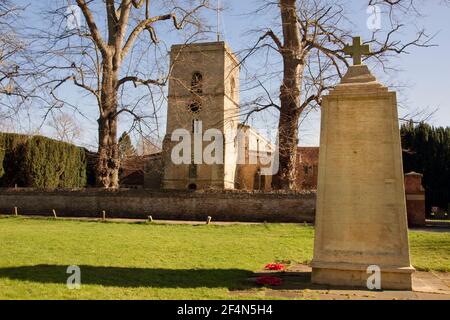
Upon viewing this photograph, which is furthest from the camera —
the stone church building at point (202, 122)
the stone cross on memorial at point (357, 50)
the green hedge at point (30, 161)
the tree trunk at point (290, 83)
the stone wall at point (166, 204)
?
the stone church building at point (202, 122)

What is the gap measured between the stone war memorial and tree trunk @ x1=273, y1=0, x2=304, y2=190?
45.8 feet

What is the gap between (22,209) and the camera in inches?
1141

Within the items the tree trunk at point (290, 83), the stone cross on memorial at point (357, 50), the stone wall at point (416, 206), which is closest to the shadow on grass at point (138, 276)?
the stone cross on memorial at point (357, 50)

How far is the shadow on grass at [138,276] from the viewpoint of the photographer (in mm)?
6715

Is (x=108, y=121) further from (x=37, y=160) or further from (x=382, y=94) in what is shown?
(x=382, y=94)

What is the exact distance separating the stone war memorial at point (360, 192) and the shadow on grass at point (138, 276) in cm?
152

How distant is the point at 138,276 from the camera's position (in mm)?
7336

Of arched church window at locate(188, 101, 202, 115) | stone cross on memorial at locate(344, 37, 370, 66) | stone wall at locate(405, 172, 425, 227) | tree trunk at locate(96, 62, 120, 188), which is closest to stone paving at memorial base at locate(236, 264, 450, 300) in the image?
stone cross on memorial at locate(344, 37, 370, 66)

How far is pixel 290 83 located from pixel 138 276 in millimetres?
16382

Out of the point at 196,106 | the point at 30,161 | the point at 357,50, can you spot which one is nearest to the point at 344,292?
the point at 357,50

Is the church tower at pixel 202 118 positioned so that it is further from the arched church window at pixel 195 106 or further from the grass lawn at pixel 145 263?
the grass lawn at pixel 145 263

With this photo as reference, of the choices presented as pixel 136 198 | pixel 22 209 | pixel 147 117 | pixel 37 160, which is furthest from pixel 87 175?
pixel 147 117

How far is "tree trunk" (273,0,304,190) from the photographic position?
21.4 metres
